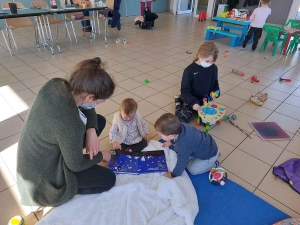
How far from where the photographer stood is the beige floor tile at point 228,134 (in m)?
1.95

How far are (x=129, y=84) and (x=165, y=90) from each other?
488 millimetres

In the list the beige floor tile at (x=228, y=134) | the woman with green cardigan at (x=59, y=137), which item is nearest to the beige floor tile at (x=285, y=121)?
the beige floor tile at (x=228, y=134)

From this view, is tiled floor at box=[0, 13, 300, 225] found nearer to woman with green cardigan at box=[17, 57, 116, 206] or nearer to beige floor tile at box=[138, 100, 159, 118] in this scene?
beige floor tile at box=[138, 100, 159, 118]

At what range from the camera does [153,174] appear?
5.13 ft

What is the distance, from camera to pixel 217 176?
1.53 metres

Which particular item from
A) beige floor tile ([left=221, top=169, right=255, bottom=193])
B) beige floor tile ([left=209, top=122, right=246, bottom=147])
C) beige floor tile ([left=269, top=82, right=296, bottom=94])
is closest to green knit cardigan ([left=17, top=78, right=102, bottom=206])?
beige floor tile ([left=221, top=169, right=255, bottom=193])

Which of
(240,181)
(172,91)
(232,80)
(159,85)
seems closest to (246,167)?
(240,181)

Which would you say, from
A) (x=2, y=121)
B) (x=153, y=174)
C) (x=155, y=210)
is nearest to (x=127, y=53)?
(x=2, y=121)

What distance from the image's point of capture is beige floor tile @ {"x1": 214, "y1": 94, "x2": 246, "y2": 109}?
250 centimetres

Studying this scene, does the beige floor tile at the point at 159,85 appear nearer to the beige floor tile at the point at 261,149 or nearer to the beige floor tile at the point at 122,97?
the beige floor tile at the point at 122,97

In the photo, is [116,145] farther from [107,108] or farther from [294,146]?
[294,146]

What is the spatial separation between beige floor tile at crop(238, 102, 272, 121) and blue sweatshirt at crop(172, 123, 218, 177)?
106 cm

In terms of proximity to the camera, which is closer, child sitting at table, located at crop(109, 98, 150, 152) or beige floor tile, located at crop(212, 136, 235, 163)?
child sitting at table, located at crop(109, 98, 150, 152)

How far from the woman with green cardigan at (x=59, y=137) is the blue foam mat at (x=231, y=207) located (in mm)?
719
